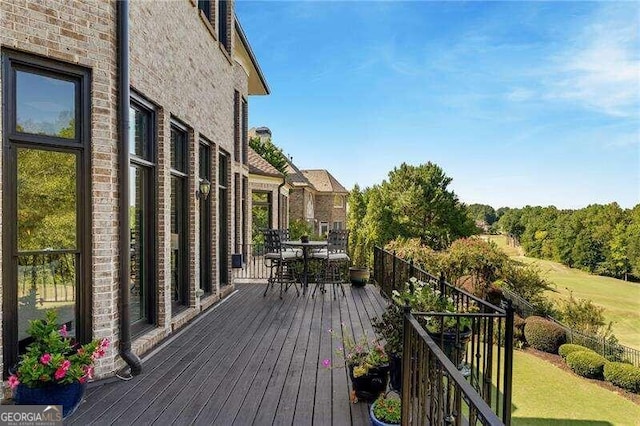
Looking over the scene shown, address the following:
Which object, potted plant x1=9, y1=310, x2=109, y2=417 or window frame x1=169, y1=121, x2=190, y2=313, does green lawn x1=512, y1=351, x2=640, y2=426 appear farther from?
potted plant x1=9, y1=310, x2=109, y2=417

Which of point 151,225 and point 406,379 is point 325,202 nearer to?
point 151,225

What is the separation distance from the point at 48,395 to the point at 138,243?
192cm

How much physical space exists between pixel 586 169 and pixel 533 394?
19186 millimetres

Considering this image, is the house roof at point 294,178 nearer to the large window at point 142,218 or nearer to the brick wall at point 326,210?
the brick wall at point 326,210

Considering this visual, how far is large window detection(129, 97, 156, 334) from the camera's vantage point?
13.6ft

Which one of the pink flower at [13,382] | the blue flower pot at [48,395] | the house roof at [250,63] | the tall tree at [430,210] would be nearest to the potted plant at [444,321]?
the blue flower pot at [48,395]

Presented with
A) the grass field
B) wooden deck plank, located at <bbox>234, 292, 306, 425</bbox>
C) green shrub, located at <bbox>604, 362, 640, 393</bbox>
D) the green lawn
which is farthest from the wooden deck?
the grass field

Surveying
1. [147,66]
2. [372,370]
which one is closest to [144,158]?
[147,66]

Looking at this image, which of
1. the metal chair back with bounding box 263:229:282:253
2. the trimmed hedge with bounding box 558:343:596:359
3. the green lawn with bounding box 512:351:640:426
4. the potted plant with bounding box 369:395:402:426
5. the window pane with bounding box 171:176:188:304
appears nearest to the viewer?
the potted plant with bounding box 369:395:402:426

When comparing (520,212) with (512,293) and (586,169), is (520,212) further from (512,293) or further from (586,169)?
(512,293)

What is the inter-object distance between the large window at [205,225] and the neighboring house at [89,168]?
1.50 m

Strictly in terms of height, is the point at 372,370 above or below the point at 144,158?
below

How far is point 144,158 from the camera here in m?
4.32

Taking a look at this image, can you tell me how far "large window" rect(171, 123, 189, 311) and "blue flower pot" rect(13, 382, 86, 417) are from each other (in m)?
2.56
